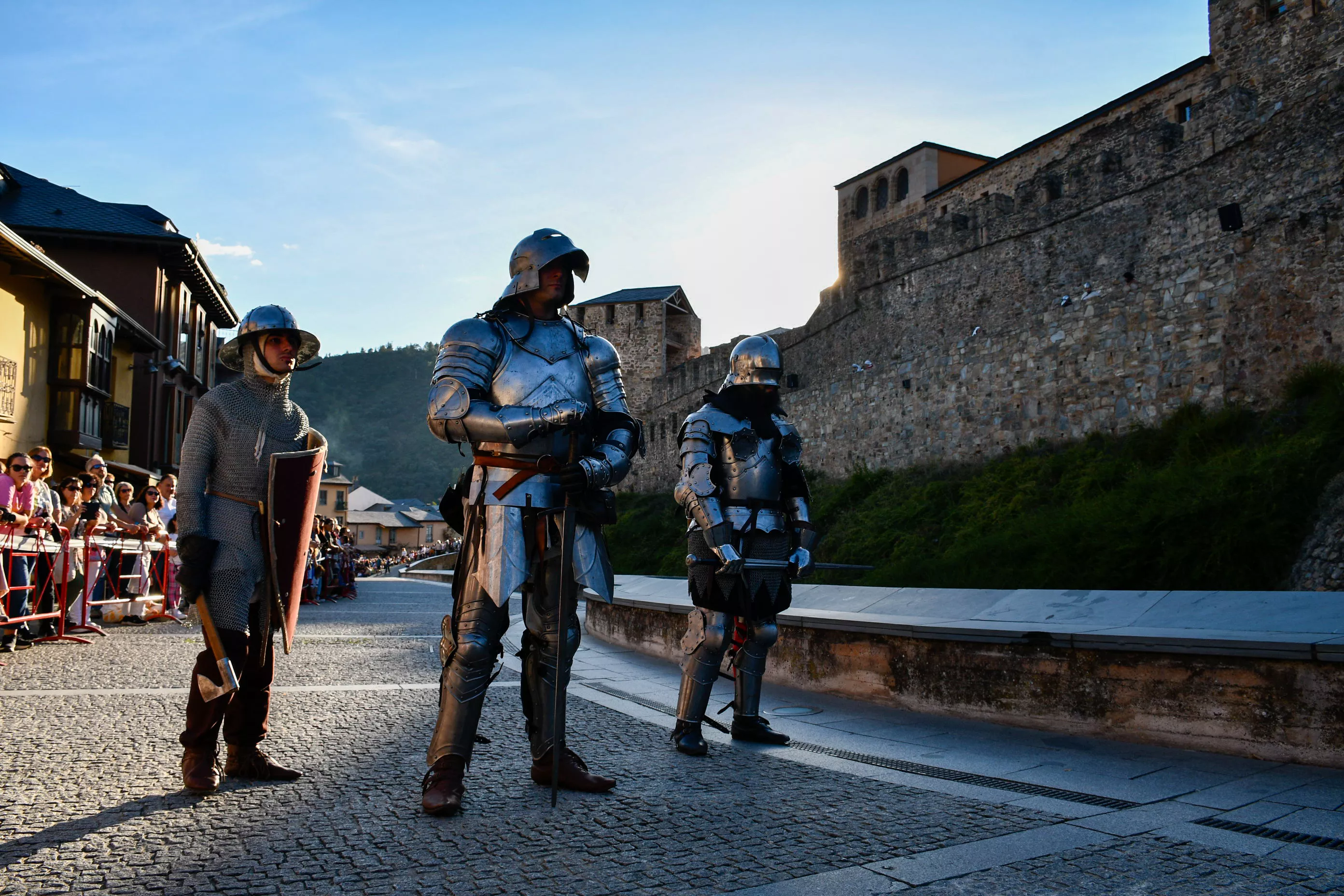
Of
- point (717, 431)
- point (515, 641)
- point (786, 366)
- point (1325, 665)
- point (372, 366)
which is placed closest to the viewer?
point (1325, 665)

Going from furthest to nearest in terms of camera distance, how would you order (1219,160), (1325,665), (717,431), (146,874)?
(1219,160) < (717,431) < (1325,665) < (146,874)

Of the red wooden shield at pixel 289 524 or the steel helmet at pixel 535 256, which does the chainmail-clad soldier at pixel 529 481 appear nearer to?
the steel helmet at pixel 535 256

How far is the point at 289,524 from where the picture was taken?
413cm

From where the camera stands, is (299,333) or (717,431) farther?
(717,431)

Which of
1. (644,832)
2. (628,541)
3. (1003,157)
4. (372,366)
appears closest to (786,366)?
(628,541)

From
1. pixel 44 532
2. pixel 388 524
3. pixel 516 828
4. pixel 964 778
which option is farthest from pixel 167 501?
pixel 388 524

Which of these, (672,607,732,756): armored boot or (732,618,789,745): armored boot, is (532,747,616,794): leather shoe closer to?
(672,607,732,756): armored boot

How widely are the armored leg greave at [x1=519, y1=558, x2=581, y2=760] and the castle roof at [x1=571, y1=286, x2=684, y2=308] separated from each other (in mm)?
48672

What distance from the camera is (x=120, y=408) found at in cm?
2480

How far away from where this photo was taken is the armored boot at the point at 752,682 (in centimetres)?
514

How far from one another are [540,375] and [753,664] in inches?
85.0

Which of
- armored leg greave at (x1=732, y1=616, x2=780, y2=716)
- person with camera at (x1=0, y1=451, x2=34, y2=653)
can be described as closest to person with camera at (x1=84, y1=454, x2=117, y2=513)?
person with camera at (x1=0, y1=451, x2=34, y2=653)

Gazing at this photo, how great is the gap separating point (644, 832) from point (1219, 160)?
17.1 metres

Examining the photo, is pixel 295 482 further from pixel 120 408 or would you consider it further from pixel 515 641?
pixel 120 408
